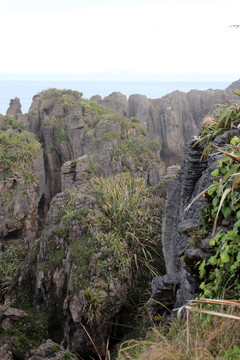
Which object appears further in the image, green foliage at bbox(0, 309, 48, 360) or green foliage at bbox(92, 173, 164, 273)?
green foliage at bbox(92, 173, 164, 273)

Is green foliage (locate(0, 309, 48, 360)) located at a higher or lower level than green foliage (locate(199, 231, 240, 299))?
lower

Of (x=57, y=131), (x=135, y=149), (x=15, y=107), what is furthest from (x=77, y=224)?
(x=15, y=107)

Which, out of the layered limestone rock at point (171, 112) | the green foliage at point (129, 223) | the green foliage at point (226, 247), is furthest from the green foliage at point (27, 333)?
the layered limestone rock at point (171, 112)

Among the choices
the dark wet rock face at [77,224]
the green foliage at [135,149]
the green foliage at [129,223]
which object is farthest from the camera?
the green foliage at [135,149]

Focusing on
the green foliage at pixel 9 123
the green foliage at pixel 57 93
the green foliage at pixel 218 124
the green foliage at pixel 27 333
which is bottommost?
the green foliage at pixel 27 333

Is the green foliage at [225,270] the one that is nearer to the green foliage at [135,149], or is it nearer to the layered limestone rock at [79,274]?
the layered limestone rock at [79,274]

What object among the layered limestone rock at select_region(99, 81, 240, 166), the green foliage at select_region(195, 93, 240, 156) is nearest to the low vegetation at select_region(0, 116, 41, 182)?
the layered limestone rock at select_region(99, 81, 240, 166)

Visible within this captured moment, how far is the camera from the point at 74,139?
21922 millimetres

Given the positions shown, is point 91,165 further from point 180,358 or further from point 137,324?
point 180,358

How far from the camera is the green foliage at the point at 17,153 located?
18203mm

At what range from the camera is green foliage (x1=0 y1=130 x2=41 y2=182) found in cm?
1820

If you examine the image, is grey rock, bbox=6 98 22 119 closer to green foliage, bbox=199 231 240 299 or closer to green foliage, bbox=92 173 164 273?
green foliage, bbox=92 173 164 273

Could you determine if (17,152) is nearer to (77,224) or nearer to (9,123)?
(9,123)

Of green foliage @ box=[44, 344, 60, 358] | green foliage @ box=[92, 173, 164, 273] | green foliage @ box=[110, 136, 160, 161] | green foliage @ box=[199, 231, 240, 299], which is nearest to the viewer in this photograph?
green foliage @ box=[199, 231, 240, 299]
